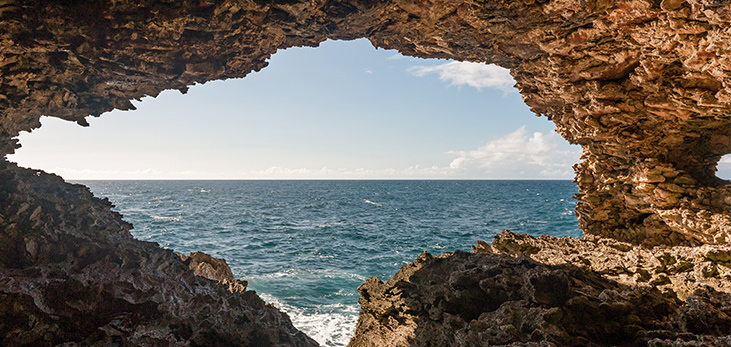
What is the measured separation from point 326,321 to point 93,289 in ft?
37.6

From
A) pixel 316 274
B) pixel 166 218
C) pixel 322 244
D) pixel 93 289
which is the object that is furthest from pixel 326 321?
pixel 166 218

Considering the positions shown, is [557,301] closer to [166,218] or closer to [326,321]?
[326,321]

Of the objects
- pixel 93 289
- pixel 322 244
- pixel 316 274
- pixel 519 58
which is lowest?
pixel 316 274

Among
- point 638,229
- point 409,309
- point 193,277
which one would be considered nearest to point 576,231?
point 638,229

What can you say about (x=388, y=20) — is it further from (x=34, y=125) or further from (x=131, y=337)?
(x=34, y=125)

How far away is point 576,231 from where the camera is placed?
3756cm

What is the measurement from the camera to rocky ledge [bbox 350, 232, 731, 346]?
5121 millimetres

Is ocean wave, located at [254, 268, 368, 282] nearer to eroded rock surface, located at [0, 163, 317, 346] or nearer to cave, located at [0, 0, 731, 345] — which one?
cave, located at [0, 0, 731, 345]

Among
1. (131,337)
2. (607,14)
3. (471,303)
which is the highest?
(607,14)

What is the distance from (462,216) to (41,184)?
161 ft

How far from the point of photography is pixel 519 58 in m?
12.4

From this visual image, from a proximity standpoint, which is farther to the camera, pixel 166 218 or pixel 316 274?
pixel 166 218

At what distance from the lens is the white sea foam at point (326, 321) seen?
14758mm

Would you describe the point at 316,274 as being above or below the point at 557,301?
below
